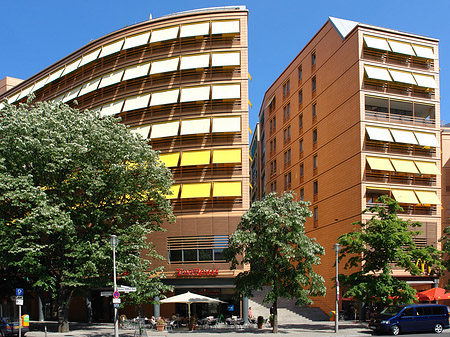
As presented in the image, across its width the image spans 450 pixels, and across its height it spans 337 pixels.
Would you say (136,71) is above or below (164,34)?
below

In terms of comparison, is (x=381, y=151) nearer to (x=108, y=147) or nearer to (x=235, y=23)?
(x=235, y=23)

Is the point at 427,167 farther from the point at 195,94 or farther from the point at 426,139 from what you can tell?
the point at 195,94

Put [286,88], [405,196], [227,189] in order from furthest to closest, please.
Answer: [286,88] < [405,196] < [227,189]

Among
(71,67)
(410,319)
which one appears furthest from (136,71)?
(410,319)

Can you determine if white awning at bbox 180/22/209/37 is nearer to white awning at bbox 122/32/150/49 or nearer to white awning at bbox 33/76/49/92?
white awning at bbox 122/32/150/49

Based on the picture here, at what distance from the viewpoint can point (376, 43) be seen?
4544 centimetres

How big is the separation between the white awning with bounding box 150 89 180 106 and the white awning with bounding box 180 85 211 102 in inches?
25.7

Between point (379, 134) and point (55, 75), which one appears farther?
point (55, 75)

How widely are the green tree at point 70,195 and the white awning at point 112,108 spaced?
12456 millimetres

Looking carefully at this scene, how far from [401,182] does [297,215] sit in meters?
17.3

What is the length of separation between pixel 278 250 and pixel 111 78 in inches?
988

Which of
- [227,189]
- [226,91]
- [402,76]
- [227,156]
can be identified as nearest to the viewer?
[227,189]

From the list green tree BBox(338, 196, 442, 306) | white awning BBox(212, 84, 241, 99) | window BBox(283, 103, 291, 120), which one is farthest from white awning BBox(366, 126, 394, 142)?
window BBox(283, 103, 291, 120)

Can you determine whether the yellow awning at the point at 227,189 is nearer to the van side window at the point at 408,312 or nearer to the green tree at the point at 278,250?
the green tree at the point at 278,250
